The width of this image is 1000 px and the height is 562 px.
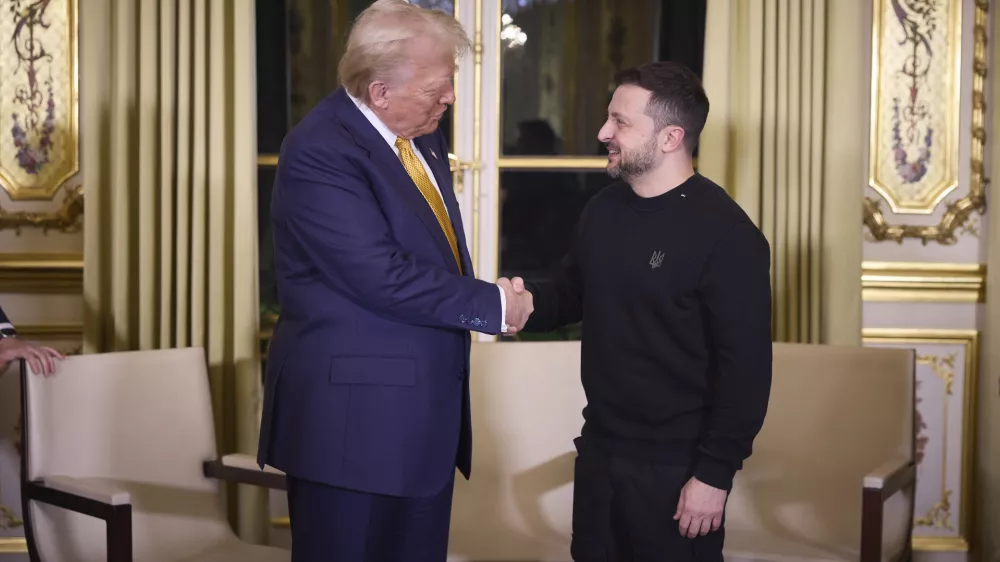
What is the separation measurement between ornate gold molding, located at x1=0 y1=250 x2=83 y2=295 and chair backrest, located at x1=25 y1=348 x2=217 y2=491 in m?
0.80

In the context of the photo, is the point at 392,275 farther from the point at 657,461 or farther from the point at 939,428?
the point at 939,428

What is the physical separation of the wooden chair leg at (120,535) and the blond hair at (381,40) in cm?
107

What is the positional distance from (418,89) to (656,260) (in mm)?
539

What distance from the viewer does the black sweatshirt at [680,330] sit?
1757mm

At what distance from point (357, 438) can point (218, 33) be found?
1.89m

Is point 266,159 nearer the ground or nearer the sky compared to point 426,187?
nearer the sky

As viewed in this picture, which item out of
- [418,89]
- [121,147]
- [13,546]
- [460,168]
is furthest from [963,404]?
[13,546]

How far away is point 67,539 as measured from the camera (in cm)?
255

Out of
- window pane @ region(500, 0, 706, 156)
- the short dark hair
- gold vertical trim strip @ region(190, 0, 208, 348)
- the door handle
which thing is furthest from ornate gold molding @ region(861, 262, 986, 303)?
gold vertical trim strip @ region(190, 0, 208, 348)

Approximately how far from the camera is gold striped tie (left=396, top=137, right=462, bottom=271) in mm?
1911

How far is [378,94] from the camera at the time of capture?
6.05ft

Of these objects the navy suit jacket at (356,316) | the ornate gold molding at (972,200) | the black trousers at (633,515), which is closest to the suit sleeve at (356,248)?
the navy suit jacket at (356,316)

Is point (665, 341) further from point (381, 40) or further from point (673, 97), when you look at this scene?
point (381, 40)

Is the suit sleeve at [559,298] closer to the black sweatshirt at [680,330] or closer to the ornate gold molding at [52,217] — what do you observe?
the black sweatshirt at [680,330]
